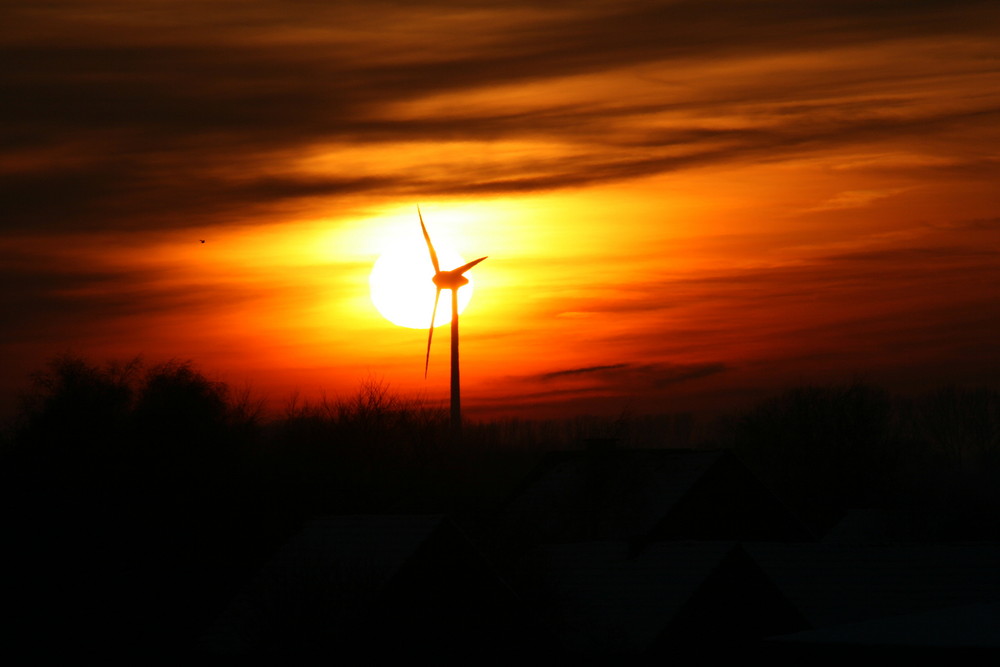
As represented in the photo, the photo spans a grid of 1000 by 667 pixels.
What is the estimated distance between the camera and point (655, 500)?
62.7 meters

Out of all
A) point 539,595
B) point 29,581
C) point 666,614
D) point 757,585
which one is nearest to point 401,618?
point 539,595

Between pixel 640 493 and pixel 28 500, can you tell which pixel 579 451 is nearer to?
pixel 640 493

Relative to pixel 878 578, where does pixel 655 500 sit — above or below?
above

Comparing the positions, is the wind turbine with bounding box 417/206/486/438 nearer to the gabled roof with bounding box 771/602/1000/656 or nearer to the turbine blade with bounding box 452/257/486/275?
the turbine blade with bounding box 452/257/486/275

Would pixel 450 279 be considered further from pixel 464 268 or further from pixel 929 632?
pixel 929 632

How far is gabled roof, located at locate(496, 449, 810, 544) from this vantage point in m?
62.1

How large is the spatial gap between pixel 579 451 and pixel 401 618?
26.7 metres

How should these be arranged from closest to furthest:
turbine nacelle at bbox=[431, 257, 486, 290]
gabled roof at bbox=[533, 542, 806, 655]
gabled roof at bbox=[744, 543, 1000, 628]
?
gabled roof at bbox=[533, 542, 806, 655] → gabled roof at bbox=[744, 543, 1000, 628] → turbine nacelle at bbox=[431, 257, 486, 290]

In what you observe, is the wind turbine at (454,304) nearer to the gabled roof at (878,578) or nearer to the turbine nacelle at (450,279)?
the turbine nacelle at (450,279)

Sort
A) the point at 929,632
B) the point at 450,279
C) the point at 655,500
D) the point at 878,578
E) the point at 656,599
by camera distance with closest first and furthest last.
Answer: the point at 929,632, the point at 656,599, the point at 878,578, the point at 655,500, the point at 450,279

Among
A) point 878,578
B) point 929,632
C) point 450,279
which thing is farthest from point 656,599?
point 450,279

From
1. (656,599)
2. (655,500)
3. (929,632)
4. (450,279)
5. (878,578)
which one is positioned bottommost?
(878,578)

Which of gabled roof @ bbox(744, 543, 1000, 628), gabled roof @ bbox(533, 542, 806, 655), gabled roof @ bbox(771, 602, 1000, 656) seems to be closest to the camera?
gabled roof @ bbox(771, 602, 1000, 656)

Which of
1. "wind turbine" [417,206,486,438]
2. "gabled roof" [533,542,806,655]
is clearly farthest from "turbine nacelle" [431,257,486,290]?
"gabled roof" [533,542,806,655]
